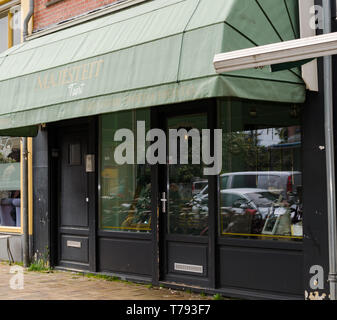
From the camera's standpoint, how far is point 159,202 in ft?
24.4

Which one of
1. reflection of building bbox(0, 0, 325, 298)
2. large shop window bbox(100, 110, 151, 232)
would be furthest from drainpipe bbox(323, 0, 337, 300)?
large shop window bbox(100, 110, 151, 232)

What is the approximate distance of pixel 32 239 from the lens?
9.40 metres

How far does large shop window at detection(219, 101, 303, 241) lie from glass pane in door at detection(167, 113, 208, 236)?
13.1 inches

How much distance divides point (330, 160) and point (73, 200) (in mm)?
4756

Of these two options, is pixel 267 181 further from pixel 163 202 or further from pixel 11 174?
pixel 11 174

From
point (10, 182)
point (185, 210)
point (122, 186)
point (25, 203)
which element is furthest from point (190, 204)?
point (10, 182)

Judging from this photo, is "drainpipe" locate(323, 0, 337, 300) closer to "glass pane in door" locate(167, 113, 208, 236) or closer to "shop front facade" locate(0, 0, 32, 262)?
"glass pane in door" locate(167, 113, 208, 236)

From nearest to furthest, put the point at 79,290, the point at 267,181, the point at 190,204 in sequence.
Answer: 1. the point at 267,181
2. the point at 190,204
3. the point at 79,290

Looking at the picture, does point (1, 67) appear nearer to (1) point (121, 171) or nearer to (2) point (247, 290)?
(1) point (121, 171)

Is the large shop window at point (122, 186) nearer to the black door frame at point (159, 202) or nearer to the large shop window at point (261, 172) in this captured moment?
the black door frame at point (159, 202)

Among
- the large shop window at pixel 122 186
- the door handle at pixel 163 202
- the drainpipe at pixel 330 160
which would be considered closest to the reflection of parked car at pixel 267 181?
the drainpipe at pixel 330 160

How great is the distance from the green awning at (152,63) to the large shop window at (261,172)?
73 cm

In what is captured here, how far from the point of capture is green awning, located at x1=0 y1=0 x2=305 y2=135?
5.34 meters
